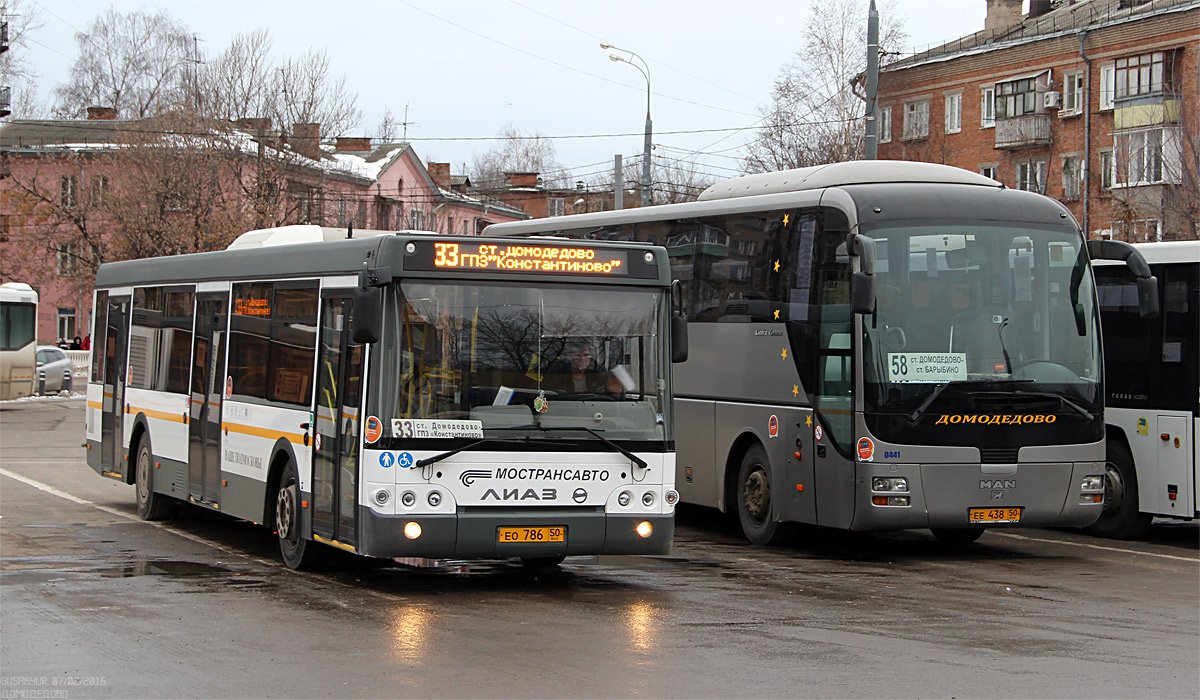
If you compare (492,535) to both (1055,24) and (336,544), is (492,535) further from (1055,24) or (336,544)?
(1055,24)

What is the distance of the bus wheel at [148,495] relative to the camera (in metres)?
16.5

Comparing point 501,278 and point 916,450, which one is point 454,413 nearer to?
point 501,278

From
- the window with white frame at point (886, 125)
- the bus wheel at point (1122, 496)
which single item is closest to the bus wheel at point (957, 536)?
the bus wheel at point (1122, 496)

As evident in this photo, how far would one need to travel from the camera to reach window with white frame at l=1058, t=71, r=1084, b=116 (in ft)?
164

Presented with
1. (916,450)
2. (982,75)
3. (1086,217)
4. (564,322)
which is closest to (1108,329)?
(916,450)

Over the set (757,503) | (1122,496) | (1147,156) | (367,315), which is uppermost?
(1147,156)

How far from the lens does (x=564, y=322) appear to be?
1130 centimetres

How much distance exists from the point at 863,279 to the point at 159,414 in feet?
26.6

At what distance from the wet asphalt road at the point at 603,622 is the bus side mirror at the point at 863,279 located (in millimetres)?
2490

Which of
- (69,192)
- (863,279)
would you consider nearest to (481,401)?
(863,279)

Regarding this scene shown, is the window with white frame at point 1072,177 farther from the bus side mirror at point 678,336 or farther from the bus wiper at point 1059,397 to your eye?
the bus side mirror at point 678,336

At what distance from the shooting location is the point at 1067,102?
50.8m

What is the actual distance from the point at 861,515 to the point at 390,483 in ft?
16.7

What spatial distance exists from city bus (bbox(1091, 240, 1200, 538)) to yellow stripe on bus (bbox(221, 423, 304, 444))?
9.30 metres
